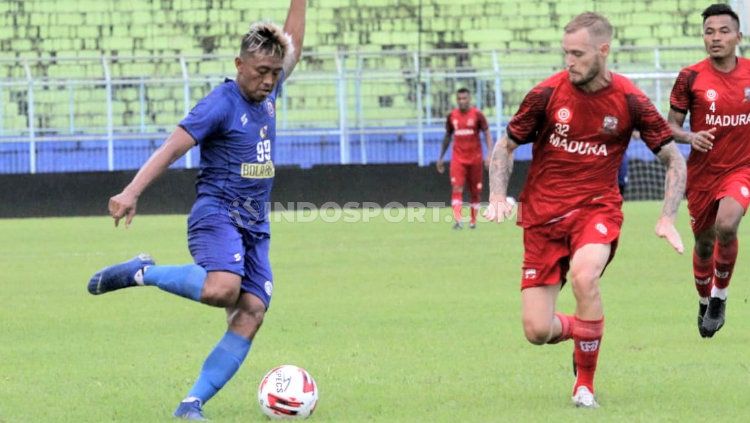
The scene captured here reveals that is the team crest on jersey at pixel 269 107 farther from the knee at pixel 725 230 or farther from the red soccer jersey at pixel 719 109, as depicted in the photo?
the knee at pixel 725 230

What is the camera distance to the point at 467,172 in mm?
24031

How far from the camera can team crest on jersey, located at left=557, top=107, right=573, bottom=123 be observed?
24.7 feet

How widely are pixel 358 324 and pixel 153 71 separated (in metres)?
22.1

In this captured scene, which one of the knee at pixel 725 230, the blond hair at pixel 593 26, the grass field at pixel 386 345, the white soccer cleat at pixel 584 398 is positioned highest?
the blond hair at pixel 593 26

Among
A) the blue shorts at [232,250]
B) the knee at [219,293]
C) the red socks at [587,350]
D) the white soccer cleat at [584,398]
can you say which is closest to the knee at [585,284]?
the red socks at [587,350]

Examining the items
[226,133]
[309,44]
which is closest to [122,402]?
[226,133]

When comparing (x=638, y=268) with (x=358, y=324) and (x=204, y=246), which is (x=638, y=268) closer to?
(x=358, y=324)

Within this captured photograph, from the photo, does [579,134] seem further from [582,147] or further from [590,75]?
[590,75]

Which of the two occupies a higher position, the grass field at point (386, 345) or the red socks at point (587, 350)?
the red socks at point (587, 350)

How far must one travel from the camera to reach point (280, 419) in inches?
277

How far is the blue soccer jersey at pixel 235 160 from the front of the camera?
7.16 meters

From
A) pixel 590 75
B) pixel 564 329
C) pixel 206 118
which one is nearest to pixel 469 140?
pixel 564 329

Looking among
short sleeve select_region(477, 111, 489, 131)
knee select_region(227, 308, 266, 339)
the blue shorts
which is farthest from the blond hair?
short sleeve select_region(477, 111, 489, 131)

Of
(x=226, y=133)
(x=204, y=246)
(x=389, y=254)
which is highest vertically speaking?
(x=226, y=133)
